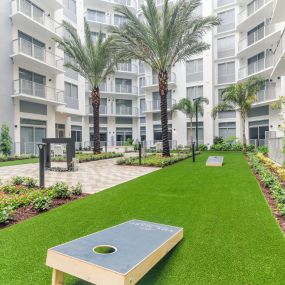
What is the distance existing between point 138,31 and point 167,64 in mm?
2912

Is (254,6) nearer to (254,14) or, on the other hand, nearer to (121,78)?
Answer: (254,14)

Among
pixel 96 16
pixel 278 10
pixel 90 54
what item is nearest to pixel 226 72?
pixel 278 10

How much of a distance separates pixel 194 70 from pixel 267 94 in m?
9.77

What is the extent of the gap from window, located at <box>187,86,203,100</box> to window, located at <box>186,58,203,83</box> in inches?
38.5

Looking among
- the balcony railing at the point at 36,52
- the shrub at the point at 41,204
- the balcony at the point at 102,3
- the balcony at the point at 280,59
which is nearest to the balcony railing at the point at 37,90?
the balcony railing at the point at 36,52

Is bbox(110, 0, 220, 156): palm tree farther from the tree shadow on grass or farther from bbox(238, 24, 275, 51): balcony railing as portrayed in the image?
the tree shadow on grass

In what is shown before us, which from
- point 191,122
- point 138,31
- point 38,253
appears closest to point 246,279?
point 38,253

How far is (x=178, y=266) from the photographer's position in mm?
3188

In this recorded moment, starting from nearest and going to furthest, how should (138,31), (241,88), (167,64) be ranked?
(138,31)
(167,64)
(241,88)

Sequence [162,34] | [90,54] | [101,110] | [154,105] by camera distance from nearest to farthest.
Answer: [162,34] < [90,54] < [154,105] < [101,110]

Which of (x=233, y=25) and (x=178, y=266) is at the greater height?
(x=233, y=25)

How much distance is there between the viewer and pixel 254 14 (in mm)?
Result: 25672

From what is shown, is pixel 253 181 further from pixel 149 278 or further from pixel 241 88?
pixel 241 88

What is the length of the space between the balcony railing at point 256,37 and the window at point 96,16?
20.3 m
